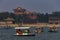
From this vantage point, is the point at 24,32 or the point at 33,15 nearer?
the point at 24,32

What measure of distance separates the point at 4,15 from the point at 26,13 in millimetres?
9749

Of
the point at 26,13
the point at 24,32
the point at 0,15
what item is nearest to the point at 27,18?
the point at 26,13

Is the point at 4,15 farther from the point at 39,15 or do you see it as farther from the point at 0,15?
the point at 39,15

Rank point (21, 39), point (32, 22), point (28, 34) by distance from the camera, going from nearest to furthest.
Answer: point (21, 39), point (28, 34), point (32, 22)

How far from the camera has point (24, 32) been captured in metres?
53.3

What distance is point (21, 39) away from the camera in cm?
4825

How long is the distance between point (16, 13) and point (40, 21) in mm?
9660

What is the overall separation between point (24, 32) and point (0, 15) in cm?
9157

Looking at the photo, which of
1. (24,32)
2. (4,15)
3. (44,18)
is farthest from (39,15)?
(24,32)

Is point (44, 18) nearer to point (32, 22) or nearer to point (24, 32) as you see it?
point (32, 22)

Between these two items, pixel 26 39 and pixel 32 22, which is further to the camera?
pixel 32 22

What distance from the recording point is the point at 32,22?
136 meters

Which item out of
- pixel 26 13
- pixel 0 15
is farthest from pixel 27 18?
pixel 0 15

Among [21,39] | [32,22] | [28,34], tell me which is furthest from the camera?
[32,22]
